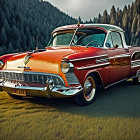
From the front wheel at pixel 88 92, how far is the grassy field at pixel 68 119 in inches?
4.7

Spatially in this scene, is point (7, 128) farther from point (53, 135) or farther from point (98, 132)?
point (98, 132)

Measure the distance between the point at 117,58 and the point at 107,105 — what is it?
1.44 m

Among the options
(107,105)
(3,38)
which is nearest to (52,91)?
(107,105)

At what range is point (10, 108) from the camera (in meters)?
4.15

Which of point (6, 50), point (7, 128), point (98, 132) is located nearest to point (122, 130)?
point (98, 132)

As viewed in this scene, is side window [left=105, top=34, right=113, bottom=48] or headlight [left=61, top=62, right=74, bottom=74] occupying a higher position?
side window [left=105, top=34, right=113, bottom=48]

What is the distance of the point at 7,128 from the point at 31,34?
2824 inches

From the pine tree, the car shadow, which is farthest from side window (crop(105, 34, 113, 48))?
the pine tree

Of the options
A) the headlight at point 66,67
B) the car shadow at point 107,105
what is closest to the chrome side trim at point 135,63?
the car shadow at point 107,105

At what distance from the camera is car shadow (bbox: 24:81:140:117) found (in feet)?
12.8

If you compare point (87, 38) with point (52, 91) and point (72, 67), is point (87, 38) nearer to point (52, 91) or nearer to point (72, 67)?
point (72, 67)

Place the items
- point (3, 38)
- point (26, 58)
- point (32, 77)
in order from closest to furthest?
point (32, 77), point (26, 58), point (3, 38)

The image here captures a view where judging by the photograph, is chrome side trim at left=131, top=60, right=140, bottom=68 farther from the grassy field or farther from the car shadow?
the grassy field

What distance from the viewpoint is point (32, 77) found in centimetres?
401
